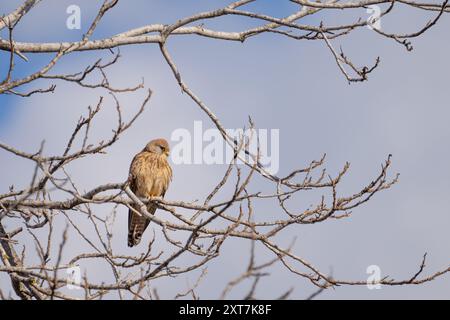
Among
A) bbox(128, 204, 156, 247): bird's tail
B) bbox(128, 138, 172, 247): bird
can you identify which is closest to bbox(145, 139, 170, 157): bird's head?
bbox(128, 138, 172, 247): bird

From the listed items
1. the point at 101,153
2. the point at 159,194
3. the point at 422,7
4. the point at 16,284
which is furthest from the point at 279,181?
the point at 159,194

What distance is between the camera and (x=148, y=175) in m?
9.25

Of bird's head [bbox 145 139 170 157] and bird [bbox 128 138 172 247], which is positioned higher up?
bird's head [bbox 145 139 170 157]

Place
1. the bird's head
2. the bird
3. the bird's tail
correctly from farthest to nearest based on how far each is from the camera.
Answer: the bird's tail, the bird's head, the bird

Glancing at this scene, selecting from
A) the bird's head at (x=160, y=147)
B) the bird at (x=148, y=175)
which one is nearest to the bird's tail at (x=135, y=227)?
the bird at (x=148, y=175)

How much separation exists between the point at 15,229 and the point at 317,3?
3237mm

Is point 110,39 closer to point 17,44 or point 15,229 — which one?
point 17,44

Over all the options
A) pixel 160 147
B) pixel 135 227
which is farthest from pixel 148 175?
pixel 135 227

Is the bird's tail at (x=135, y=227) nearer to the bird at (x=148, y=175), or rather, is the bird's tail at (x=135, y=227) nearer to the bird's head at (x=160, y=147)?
the bird at (x=148, y=175)

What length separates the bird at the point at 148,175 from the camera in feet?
30.3

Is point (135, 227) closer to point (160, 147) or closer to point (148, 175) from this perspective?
point (148, 175)

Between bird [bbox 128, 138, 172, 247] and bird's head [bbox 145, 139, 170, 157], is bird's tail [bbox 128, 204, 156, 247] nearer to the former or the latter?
bird [bbox 128, 138, 172, 247]

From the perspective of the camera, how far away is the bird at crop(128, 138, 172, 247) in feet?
30.3
